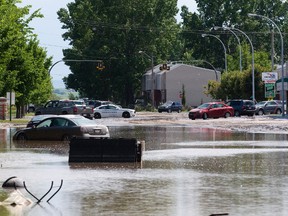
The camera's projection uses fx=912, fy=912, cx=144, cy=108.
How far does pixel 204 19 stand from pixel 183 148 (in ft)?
390

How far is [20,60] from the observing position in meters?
70.6

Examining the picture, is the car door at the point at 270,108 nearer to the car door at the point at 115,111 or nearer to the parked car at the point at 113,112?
the parked car at the point at 113,112

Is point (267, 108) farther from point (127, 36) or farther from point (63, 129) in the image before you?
point (63, 129)

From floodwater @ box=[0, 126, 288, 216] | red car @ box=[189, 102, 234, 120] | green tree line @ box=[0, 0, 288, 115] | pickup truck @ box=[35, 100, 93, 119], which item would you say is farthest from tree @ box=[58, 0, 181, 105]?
floodwater @ box=[0, 126, 288, 216]

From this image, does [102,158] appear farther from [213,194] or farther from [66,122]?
[66,122]

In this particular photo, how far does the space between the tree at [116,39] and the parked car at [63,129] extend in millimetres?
89858

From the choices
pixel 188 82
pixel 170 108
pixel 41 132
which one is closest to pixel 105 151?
pixel 41 132

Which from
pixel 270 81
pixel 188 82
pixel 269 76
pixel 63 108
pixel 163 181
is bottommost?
A: pixel 163 181

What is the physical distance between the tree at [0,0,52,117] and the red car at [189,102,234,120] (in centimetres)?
1390

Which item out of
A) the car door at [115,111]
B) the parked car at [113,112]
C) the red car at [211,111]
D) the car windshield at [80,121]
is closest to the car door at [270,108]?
the red car at [211,111]

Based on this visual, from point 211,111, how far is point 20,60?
18679mm

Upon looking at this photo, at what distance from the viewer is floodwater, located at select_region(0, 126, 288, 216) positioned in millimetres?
16391

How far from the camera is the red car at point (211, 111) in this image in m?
79.7

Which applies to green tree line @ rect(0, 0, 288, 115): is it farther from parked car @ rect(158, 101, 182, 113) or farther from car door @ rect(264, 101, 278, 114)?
car door @ rect(264, 101, 278, 114)
